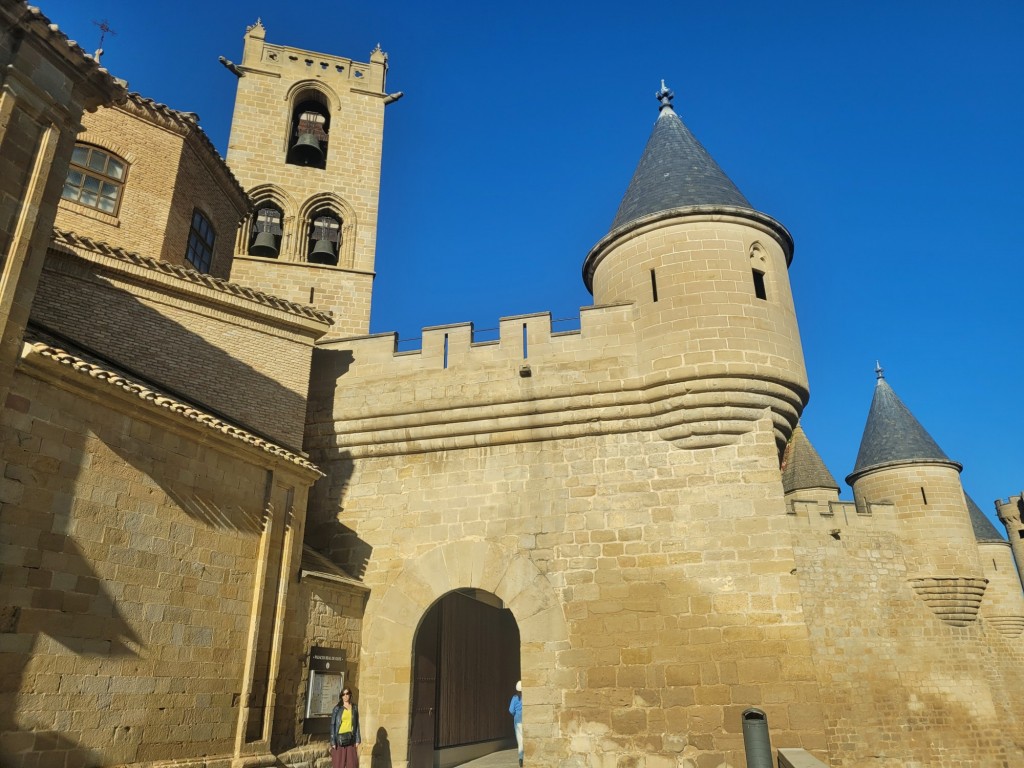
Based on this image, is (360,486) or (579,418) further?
(360,486)

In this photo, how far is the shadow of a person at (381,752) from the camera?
381 inches

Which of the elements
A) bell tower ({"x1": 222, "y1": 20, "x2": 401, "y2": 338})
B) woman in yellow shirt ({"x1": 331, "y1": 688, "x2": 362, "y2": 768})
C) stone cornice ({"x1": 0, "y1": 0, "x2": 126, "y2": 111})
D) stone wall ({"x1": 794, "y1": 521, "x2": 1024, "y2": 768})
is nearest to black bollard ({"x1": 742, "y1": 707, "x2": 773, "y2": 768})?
woman in yellow shirt ({"x1": 331, "y1": 688, "x2": 362, "y2": 768})

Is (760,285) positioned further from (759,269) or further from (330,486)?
(330,486)

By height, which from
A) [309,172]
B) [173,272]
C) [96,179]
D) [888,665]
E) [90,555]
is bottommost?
[888,665]

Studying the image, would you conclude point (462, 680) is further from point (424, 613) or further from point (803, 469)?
point (803, 469)

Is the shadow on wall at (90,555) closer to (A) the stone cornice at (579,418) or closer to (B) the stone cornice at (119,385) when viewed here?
(B) the stone cornice at (119,385)

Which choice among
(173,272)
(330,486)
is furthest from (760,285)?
(173,272)

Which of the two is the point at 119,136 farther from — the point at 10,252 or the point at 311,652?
the point at 311,652

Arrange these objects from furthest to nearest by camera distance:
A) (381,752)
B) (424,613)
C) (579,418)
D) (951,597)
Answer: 1. (951,597)
2. (579,418)
3. (424,613)
4. (381,752)

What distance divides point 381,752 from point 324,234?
12.3 meters

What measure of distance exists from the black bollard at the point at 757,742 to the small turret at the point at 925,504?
1377cm

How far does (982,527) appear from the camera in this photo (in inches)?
965

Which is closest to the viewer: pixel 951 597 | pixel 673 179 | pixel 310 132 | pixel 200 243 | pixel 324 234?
pixel 673 179

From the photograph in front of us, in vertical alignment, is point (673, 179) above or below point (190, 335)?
above
